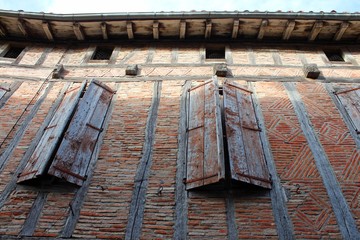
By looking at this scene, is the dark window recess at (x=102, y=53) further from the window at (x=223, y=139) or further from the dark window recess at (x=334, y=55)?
the dark window recess at (x=334, y=55)

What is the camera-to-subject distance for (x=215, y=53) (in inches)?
307

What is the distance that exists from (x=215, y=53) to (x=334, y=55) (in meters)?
3.13

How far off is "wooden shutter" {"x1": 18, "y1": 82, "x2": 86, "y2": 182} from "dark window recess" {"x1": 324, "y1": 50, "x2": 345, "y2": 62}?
6.20m

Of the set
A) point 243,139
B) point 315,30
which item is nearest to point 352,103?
point 243,139

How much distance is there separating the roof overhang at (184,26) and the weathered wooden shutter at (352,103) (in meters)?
2.31

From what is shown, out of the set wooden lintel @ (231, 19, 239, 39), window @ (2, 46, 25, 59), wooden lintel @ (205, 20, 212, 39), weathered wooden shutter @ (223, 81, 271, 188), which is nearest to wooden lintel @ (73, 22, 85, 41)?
window @ (2, 46, 25, 59)

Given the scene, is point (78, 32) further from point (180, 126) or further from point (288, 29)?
point (288, 29)

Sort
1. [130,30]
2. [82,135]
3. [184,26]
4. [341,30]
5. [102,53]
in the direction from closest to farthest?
[82,135] < [341,30] < [184,26] < [130,30] < [102,53]

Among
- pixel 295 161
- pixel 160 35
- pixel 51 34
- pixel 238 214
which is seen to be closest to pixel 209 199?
pixel 238 214

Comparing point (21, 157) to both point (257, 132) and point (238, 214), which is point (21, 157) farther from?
point (257, 132)

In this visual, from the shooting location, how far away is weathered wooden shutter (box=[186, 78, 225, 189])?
13.4 ft

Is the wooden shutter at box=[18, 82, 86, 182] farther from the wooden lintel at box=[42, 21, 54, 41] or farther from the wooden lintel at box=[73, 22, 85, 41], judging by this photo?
the wooden lintel at box=[42, 21, 54, 41]

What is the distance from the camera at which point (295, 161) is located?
14.9 ft

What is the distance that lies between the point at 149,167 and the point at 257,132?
6.31ft
